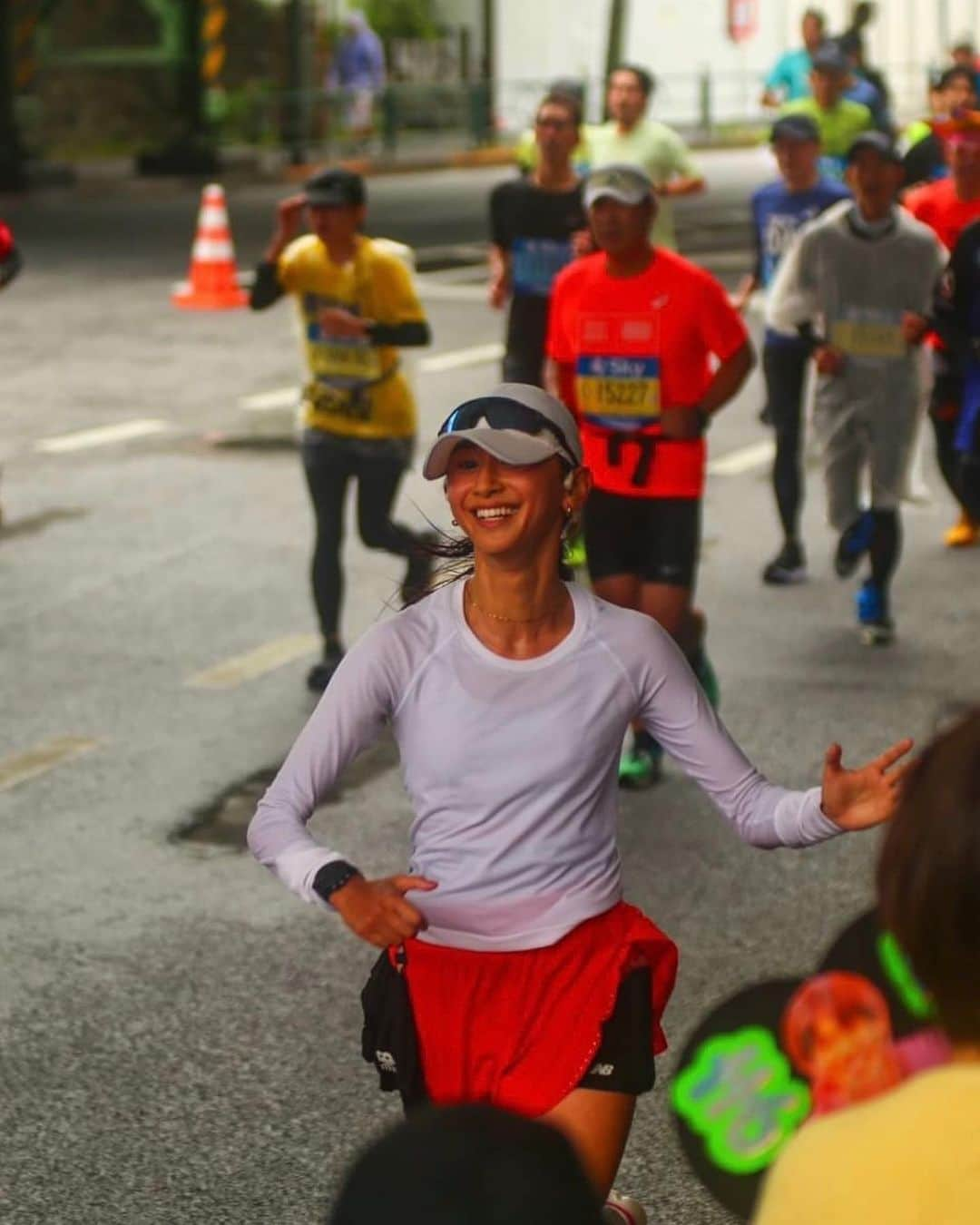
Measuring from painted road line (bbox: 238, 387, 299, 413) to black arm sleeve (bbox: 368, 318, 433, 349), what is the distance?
21.2ft

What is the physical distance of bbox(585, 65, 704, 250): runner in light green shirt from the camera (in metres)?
14.0

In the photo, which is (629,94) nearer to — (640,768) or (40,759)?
(640,768)

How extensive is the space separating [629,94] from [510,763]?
10659 millimetres

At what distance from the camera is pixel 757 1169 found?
269 centimetres

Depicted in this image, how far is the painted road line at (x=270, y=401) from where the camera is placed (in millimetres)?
15383

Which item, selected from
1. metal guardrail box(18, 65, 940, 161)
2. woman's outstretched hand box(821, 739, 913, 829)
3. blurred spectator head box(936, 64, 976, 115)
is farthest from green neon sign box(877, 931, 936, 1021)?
metal guardrail box(18, 65, 940, 161)

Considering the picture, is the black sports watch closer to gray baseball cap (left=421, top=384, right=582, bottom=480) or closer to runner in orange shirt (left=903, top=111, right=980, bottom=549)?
gray baseball cap (left=421, top=384, right=582, bottom=480)

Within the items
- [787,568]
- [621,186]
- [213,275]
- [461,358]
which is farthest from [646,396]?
[213,275]

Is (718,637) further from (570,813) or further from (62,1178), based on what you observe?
(570,813)

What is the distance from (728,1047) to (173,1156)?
273 centimetres

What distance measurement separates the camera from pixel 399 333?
8867 mm

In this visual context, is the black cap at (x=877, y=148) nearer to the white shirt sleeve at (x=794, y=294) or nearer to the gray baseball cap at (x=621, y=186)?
the white shirt sleeve at (x=794, y=294)

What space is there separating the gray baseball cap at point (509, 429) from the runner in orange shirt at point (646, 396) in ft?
12.0

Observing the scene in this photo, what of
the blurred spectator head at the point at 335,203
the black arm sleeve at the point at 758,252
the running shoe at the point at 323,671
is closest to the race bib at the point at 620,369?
the blurred spectator head at the point at 335,203
